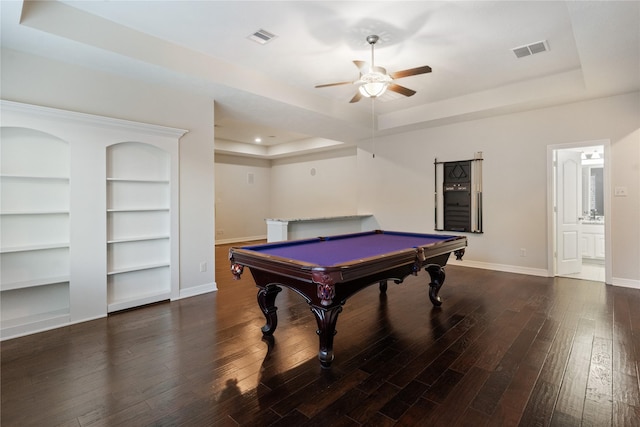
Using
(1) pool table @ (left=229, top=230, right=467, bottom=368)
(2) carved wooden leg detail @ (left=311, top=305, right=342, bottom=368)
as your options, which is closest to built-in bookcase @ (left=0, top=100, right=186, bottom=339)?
(1) pool table @ (left=229, top=230, right=467, bottom=368)

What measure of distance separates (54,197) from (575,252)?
711 cm

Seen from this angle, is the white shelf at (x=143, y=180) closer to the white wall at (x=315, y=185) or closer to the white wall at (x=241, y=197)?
the white wall at (x=241, y=197)

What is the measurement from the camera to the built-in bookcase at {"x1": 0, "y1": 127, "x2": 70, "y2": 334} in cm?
287

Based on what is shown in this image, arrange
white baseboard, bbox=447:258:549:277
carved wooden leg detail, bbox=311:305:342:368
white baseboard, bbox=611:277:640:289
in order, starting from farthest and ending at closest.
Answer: white baseboard, bbox=447:258:549:277, white baseboard, bbox=611:277:640:289, carved wooden leg detail, bbox=311:305:342:368

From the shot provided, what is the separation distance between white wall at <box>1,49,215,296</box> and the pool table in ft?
5.24

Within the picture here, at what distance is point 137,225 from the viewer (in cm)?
367

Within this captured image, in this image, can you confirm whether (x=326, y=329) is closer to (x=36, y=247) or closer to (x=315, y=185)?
(x=36, y=247)

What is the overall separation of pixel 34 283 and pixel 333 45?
151 inches

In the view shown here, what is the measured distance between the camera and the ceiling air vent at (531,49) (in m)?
3.38

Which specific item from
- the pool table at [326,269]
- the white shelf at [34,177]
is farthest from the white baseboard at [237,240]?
the pool table at [326,269]

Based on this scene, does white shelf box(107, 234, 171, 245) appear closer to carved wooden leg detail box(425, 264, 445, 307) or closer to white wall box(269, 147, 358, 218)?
carved wooden leg detail box(425, 264, 445, 307)

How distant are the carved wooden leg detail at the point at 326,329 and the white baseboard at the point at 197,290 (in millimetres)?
2403

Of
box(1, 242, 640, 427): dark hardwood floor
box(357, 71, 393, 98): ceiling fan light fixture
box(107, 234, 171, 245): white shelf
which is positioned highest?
box(357, 71, 393, 98): ceiling fan light fixture

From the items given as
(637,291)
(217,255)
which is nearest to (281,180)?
(217,255)
